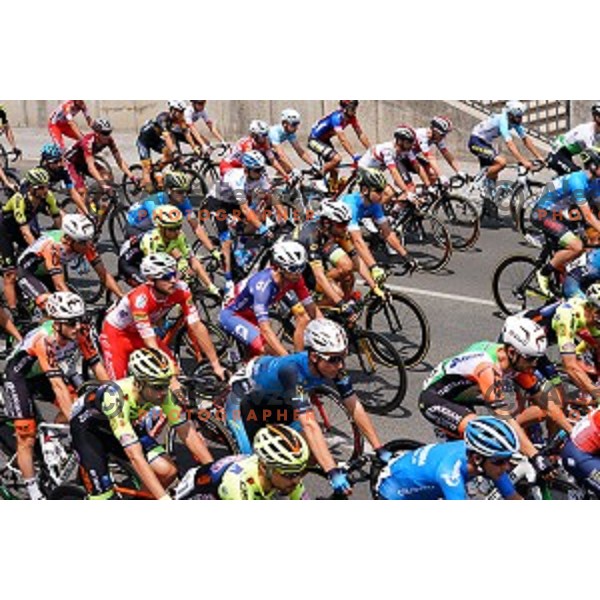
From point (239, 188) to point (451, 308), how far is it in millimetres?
3200

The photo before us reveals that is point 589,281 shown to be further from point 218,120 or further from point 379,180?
point 218,120

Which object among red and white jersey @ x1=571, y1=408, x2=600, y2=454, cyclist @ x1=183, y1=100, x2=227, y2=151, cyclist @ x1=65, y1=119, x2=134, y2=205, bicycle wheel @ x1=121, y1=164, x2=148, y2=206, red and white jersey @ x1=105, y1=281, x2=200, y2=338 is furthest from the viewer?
cyclist @ x1=183, y1=100, x2=227, y2=151

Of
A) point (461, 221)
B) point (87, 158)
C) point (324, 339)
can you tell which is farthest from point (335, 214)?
point (87, 158)

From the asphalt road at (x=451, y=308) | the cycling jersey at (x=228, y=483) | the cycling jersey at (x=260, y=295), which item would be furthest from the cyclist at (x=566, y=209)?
the cycling jersey at (x=228, y=483)

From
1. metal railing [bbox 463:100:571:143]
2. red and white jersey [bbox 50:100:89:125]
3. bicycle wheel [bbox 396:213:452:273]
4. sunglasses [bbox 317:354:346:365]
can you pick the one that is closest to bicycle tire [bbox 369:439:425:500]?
sunglasses [bbox 317:354:346:365]

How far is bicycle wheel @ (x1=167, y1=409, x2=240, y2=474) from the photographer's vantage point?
10.1 meters

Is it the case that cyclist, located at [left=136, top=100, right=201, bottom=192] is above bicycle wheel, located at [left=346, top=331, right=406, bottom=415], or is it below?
above

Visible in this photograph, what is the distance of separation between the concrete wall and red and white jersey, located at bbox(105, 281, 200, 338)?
15375 millimetres

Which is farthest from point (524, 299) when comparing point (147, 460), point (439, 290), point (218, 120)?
point (218, 120)

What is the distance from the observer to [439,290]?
1638 centimetres

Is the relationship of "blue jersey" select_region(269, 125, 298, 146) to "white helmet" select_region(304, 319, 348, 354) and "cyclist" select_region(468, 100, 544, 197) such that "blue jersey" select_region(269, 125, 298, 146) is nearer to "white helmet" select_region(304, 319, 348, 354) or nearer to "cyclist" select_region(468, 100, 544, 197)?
"cyclist" select_region(468, 100, 544, 197)

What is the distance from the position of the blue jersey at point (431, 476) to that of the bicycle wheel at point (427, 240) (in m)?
9.08

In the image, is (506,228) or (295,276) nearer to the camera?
(295,276)

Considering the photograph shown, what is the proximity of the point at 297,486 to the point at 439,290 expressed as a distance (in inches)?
349
